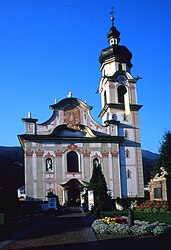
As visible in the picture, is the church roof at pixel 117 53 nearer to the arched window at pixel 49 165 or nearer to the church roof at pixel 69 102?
the church roof at pixel 69 102

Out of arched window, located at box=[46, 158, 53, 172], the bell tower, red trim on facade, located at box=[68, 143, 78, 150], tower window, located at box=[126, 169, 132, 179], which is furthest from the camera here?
the bell tower

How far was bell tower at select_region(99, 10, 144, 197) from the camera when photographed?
153 ft

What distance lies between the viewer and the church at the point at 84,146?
4381 cm

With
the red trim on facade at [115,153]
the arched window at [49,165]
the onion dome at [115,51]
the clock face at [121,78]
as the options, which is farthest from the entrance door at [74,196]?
the onion dome at [115,51]

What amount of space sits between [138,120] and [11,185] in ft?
91.5

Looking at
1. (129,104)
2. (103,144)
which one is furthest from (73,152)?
(129,104)

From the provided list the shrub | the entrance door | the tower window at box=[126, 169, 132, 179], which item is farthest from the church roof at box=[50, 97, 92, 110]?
the shrub

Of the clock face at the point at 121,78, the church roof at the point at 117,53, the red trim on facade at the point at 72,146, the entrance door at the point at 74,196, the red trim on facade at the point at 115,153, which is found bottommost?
the entrance door at the point at 74,196

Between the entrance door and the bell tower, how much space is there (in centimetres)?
635

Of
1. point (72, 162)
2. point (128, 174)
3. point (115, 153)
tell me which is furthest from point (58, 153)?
point (128, 174)

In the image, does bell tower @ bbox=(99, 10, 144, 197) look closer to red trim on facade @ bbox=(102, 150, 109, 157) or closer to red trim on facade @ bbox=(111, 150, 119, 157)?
red trim on facade @ bbox=(111, 150, 119, 157)

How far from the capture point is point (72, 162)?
45.7 meters

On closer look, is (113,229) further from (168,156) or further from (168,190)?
(168,156)

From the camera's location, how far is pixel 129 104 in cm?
4897
